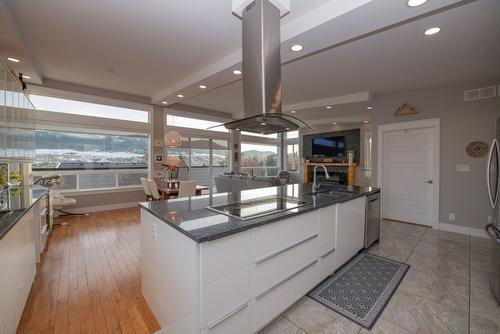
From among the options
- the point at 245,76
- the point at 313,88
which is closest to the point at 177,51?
the point at 245,76

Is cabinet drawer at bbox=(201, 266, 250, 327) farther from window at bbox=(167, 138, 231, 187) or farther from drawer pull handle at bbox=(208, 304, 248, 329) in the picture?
window at bbox=(167, 138, 231, 187)

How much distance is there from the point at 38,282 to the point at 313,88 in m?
5.08

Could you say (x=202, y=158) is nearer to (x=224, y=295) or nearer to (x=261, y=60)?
(x=261, y=60)

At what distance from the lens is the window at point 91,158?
464 centimetres

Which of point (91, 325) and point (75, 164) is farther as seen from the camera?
point (75, 164)

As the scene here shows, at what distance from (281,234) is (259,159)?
7787 mm

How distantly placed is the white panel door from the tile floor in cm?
129

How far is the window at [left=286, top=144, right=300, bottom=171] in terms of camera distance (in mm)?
9812

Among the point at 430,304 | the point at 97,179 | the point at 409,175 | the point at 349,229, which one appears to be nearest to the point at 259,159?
the point at 409,175

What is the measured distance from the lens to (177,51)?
10.4ft

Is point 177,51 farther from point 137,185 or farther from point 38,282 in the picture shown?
point 137,185

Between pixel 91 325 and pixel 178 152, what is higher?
pixel 178 152

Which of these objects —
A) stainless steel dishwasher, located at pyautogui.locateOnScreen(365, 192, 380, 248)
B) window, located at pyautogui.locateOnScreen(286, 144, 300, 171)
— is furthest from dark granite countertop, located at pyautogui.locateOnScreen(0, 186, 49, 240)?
window, located at pyautogui.locateOnScreen(286, 144, 300, 171)

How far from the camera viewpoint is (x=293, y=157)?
9.94 meters
